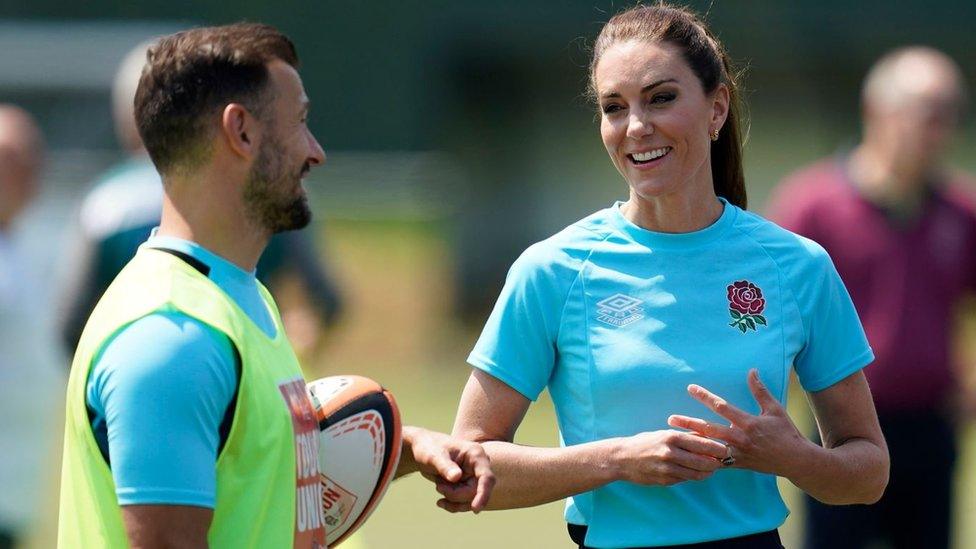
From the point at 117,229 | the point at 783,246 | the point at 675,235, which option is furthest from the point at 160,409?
the point at 117,229

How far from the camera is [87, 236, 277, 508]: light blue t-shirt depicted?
2477 mm

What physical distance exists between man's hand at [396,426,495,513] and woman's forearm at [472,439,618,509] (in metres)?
0.10

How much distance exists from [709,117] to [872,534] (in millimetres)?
2749

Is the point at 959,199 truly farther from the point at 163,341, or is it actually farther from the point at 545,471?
the point at 163,341

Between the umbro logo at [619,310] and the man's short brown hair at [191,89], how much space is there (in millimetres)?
887

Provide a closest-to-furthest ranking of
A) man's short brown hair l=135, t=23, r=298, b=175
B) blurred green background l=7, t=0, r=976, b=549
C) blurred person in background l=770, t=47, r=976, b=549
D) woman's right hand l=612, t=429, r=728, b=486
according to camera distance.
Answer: man's short brown hair l=135, t=23, r=298, b=175 < woman's right hand l=612, t=429, r=728, b=486 < blurred person in background l=770, t=47, r=976, b=549 < blurred green background l=7, t=0, r=976, b=549

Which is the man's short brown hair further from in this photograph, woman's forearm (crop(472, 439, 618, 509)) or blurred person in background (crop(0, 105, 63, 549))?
blurred person in background (crop(0, 105, 63, 549))

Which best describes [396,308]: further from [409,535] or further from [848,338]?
→ [848,338]

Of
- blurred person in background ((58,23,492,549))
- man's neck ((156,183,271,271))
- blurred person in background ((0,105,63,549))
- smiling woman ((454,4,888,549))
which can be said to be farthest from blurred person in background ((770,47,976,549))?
man's neck ((156,183,271,271))

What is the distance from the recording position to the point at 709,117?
3.38 metres

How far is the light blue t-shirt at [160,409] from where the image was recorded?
8.13 ft

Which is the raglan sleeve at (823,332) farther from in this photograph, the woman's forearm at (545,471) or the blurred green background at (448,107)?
the blurred green background at (448,107)

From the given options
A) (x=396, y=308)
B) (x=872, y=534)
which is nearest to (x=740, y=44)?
(x=396, y=308)

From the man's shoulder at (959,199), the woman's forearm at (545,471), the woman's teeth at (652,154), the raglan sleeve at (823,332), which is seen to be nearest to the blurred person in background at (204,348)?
the woman's forearm at (545,471)
